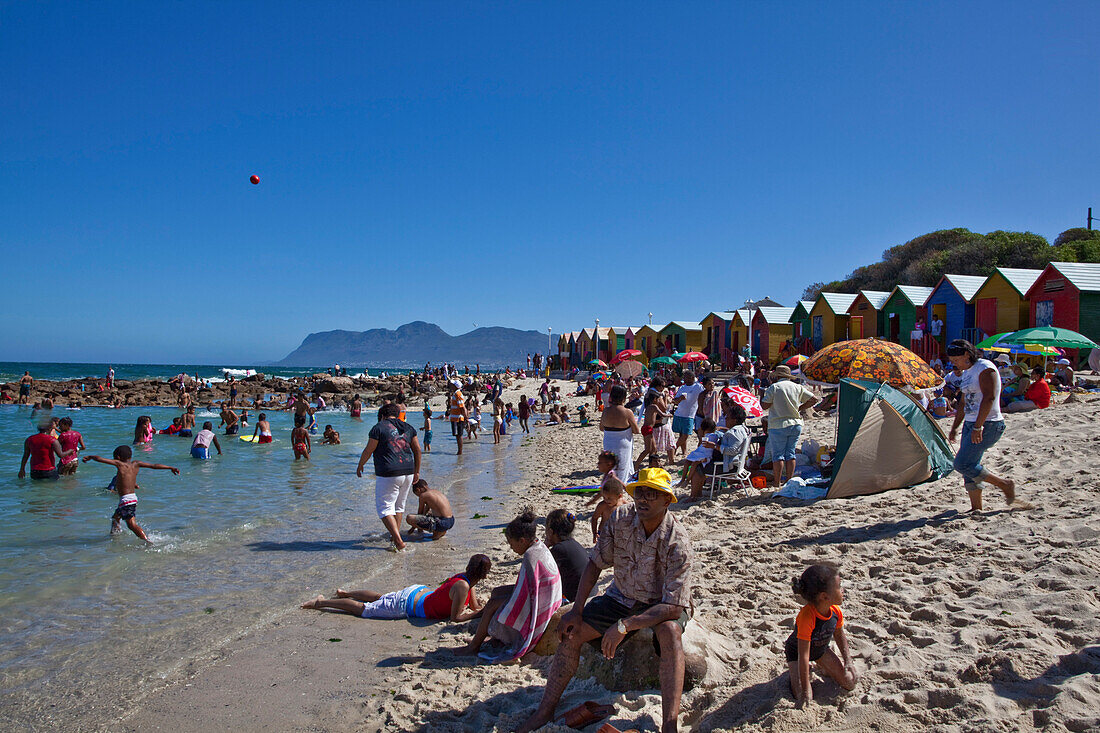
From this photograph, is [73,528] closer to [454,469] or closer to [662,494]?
[454,469]

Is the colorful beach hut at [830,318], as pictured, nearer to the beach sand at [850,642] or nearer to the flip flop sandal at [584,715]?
the beach sand at [850,642]

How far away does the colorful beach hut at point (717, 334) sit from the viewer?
34969mm

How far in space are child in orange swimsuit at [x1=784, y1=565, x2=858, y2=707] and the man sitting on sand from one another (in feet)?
16.7

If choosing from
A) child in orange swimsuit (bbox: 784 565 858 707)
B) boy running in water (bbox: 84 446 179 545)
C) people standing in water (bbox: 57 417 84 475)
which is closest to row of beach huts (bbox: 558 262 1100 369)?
child in orange swimsuit (bbox: 784 565 858 707)

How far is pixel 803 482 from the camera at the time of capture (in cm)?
786

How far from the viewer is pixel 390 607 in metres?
5.31

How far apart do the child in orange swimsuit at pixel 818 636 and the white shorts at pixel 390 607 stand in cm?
313

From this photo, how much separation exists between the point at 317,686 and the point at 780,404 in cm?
599

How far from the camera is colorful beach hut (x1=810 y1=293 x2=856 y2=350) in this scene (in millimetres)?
27984

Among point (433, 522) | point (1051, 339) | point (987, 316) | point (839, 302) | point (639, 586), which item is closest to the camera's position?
point (639, 586)

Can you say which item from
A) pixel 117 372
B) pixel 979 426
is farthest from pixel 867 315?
pixel 117 372

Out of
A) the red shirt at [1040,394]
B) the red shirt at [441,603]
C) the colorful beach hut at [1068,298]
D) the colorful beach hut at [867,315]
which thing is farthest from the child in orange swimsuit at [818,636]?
the colorful beach hut at [867,315]

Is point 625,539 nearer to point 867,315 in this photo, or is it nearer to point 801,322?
point 867,315

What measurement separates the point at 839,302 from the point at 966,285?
5.70m
